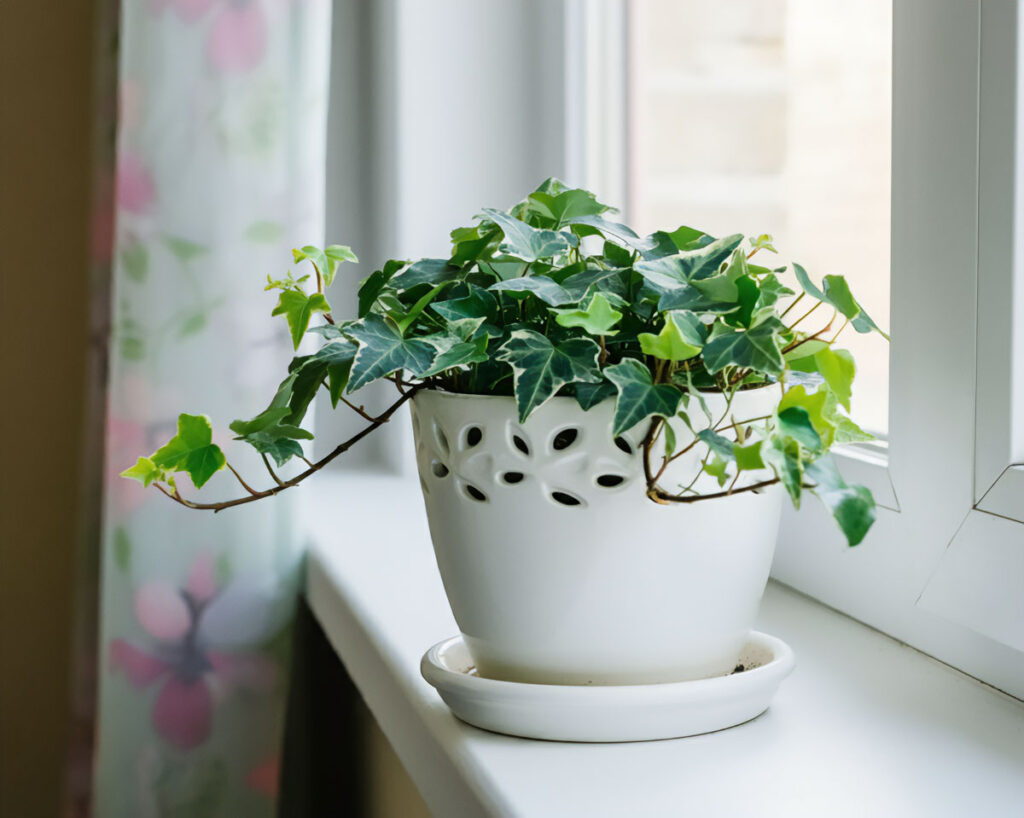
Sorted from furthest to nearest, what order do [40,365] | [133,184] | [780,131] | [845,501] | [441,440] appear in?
1. [40,365]
2. [133,184]
3. [780,131]
4. [441,440]
5. [845,501]

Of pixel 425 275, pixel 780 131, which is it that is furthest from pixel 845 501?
pixel 780 131

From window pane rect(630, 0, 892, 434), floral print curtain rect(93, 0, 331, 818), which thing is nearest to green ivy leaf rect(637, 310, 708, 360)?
window pane rect(630, 0, 892, 434)

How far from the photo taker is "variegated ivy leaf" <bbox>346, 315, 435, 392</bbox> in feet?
1.41

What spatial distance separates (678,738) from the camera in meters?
0.45

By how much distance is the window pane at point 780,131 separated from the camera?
0.69 metres

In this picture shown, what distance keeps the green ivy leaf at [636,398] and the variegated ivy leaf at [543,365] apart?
0.02 metres

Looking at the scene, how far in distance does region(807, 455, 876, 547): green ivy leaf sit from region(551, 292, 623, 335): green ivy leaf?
9 cm

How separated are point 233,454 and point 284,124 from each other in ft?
1.01

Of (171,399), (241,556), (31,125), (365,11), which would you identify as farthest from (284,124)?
(31,125)

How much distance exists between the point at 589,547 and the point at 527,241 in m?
0.14

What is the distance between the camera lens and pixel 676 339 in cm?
39

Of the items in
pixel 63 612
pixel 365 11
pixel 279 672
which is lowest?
pixel 63 612

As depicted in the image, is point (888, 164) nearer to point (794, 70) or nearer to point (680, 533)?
point (794, 70)

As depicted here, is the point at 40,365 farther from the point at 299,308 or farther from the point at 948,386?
the point at 948,386
